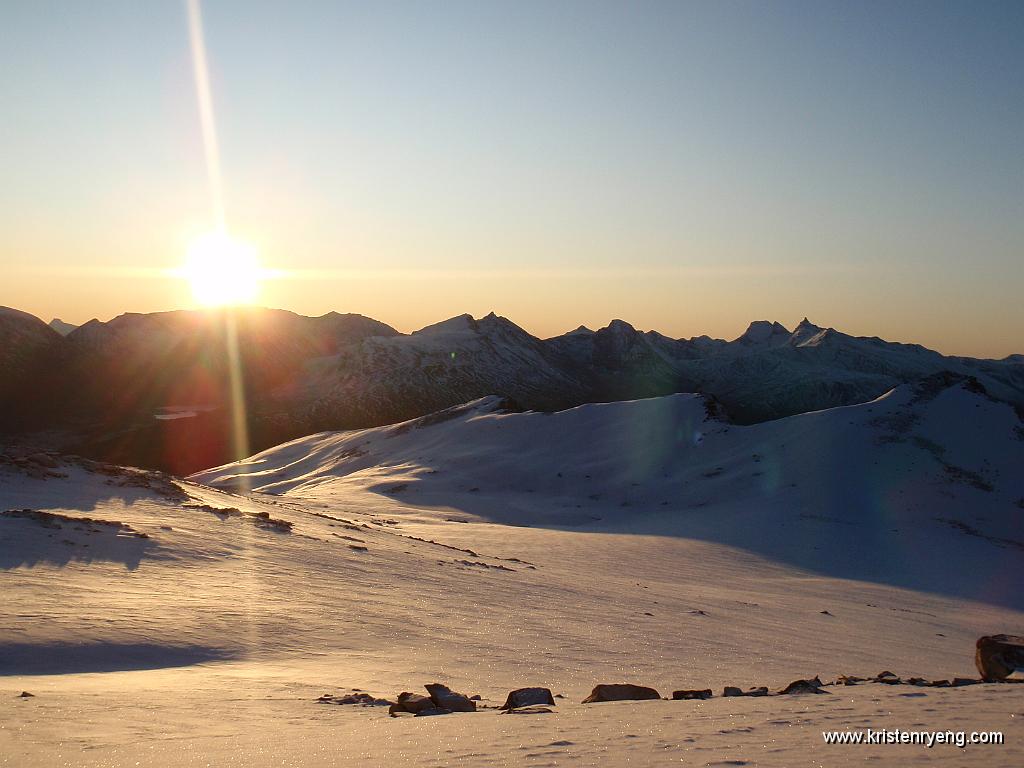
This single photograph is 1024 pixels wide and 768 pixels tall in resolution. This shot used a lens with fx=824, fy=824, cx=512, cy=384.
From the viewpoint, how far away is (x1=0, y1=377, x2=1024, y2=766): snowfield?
8320mm

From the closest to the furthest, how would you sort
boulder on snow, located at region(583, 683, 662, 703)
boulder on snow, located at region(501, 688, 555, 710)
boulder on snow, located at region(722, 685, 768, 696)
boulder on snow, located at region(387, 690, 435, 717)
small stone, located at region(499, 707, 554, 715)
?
small stone, located at region(499, 707, 554, 715)
boulder on snow, located at region(387, 690, 435, 717)
boulder on snow, located at region(501, 688, 555, 710)
boulder on snow, located at region(583, 683, 662, 703)
boulder on snow, located at region(722, 685, 768, 696)

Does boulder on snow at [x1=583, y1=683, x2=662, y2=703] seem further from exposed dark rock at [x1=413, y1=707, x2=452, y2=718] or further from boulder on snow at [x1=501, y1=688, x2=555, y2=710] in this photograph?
exposed dark rock at [x1=413, y1=707, x2=452, y2=718]

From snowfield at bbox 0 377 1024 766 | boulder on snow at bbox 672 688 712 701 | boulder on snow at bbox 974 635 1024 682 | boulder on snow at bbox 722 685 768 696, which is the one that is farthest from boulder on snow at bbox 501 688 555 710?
boulder on snow at bbox 974 635 1024 682

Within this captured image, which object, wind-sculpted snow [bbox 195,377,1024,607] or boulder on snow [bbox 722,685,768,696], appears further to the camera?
wind-sculpted snow [bbox 195,377,1024,607]

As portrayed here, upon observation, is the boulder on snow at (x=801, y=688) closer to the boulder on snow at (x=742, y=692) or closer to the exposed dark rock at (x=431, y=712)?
the boulder on snow at (x=742, y=692)

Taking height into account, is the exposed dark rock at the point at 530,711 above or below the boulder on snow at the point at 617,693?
above

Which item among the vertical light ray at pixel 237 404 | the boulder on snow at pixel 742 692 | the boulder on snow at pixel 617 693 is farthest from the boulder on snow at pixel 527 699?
the vertical light ray at pixel 237 404

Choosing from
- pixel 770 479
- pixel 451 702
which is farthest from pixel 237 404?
pixel 451 702

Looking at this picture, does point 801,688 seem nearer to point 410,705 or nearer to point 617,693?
point 617,693

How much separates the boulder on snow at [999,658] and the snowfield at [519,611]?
4.64 feet

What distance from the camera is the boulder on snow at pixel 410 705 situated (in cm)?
966

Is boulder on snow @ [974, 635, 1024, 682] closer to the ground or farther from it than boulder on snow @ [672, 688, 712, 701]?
closer to the ground

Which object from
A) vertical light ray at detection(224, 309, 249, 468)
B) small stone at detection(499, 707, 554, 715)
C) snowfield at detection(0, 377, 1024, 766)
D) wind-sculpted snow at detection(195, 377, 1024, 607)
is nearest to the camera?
snowfield at detection(0, 377, 1024, 766)

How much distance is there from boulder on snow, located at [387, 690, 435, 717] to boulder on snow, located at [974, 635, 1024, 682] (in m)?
10.1
